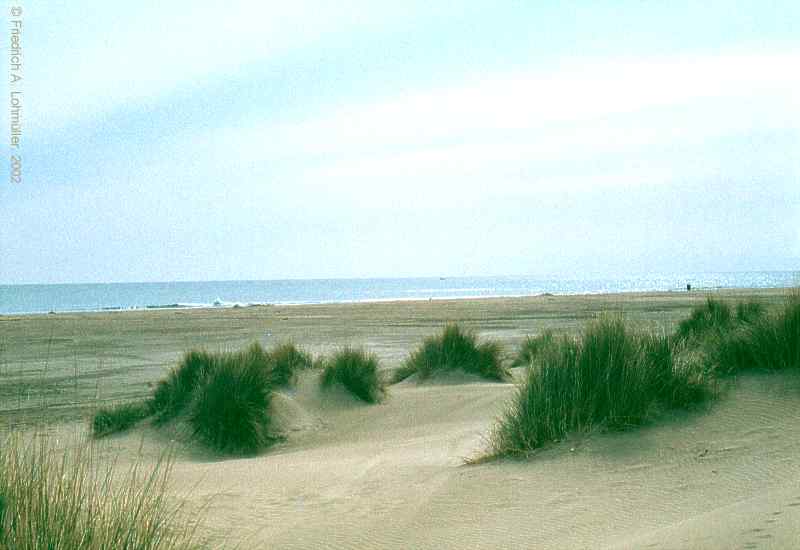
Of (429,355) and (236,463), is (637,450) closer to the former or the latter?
(236,463)

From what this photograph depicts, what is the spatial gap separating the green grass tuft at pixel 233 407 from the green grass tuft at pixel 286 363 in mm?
1042

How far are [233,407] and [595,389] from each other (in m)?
5.26

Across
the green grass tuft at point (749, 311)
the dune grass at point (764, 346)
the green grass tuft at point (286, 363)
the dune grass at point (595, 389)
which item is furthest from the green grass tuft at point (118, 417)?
the green grass tuft at point (749, 311)

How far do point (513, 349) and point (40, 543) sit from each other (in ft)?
61.2

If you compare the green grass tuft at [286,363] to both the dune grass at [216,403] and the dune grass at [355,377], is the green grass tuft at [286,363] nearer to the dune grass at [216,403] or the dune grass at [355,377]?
the dune grass at [216,403]

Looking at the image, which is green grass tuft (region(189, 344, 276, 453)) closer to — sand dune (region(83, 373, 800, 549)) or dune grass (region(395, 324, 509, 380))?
sand dune (region(83, 373, 800, 549))

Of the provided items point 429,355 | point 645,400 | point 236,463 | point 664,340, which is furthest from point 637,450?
point 429,355

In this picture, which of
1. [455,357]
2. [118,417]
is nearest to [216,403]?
[118,417]

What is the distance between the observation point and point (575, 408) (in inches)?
290

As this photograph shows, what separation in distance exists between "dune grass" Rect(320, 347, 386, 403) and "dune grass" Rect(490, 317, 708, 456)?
501 cm

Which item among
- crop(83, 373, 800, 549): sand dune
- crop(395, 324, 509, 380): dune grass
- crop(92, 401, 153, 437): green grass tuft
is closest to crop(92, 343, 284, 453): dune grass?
crop(92, 401, 153, 437): green grass tuft

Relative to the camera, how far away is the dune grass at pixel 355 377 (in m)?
12.6

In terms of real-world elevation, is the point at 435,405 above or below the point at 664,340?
below

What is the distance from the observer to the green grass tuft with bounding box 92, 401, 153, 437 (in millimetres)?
11039
